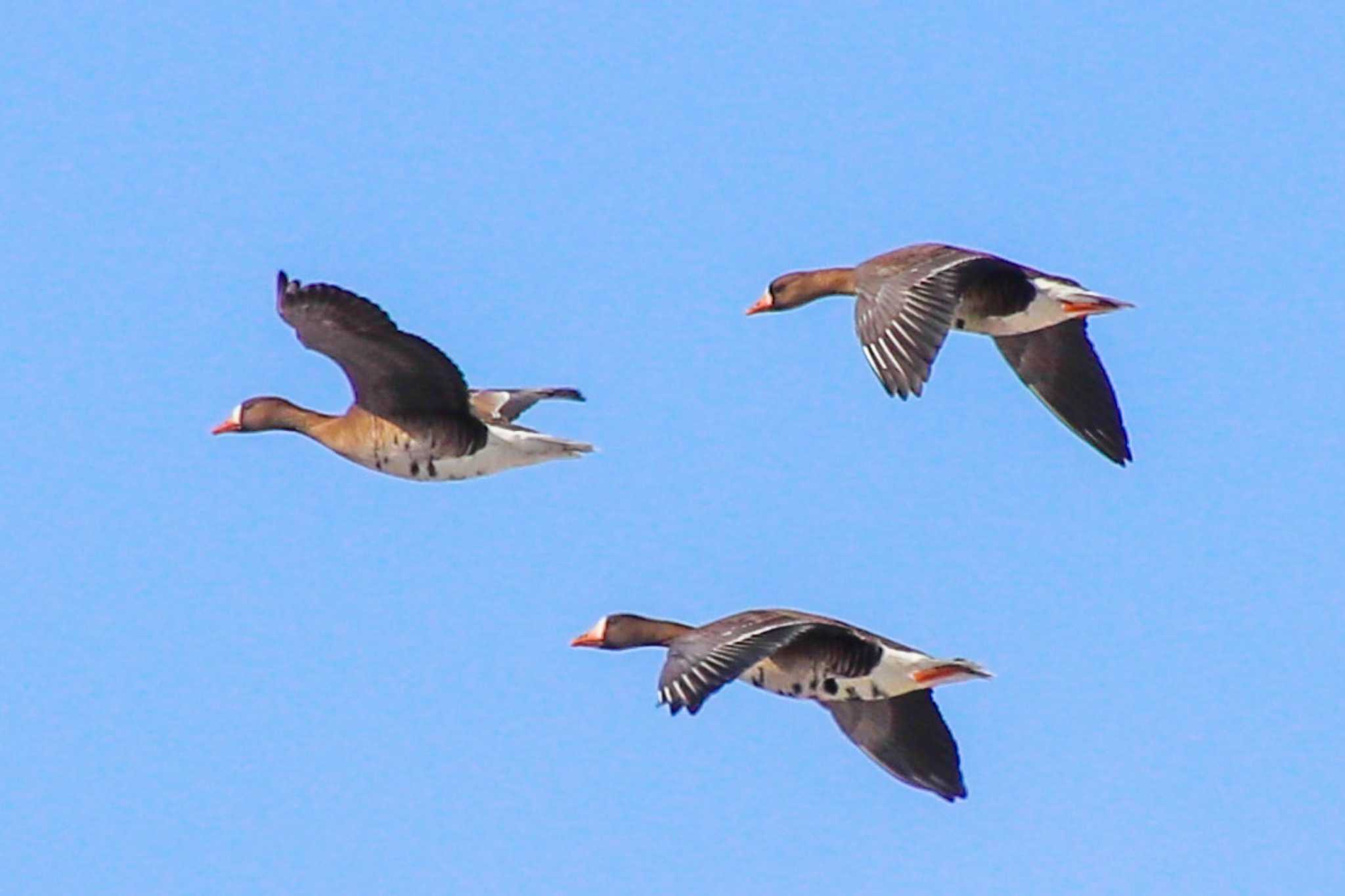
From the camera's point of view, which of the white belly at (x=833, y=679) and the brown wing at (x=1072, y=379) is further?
the brown wing at (x=1072, y=379)

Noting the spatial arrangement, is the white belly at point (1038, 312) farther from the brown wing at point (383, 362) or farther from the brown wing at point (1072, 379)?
the brown wing at point (383, 362)

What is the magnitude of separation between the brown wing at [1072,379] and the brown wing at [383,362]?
15.8ft

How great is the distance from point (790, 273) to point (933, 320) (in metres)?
3.67

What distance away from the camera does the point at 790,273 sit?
77.0ft

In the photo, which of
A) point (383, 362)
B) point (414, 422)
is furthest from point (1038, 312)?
point (383, 362)

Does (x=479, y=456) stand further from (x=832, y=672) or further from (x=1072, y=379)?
(x=1072, y=379)

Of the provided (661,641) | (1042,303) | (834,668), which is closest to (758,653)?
(834,668)

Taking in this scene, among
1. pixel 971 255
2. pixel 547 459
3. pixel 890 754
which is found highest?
pixel 971 255

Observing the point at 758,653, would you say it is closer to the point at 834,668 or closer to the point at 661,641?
the point at 834,668

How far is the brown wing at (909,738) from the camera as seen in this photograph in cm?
2086

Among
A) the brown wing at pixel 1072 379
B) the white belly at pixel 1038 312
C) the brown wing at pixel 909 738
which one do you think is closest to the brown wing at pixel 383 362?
the brown wing at pixel 909 738

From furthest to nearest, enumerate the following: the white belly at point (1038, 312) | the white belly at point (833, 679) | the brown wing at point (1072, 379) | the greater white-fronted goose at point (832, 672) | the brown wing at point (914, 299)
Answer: the brown wing at point (1072, 379) < the white belly at point (1038, 312) < the white belly at point (833, 679) < the brown wing at point (914, 299) < the greater white-fronted goose at point (832, 672)

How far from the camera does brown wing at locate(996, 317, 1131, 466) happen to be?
75.0ft

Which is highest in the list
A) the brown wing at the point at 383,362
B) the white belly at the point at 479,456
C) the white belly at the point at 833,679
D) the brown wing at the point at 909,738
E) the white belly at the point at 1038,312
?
the white belly at the point at 1038,312
